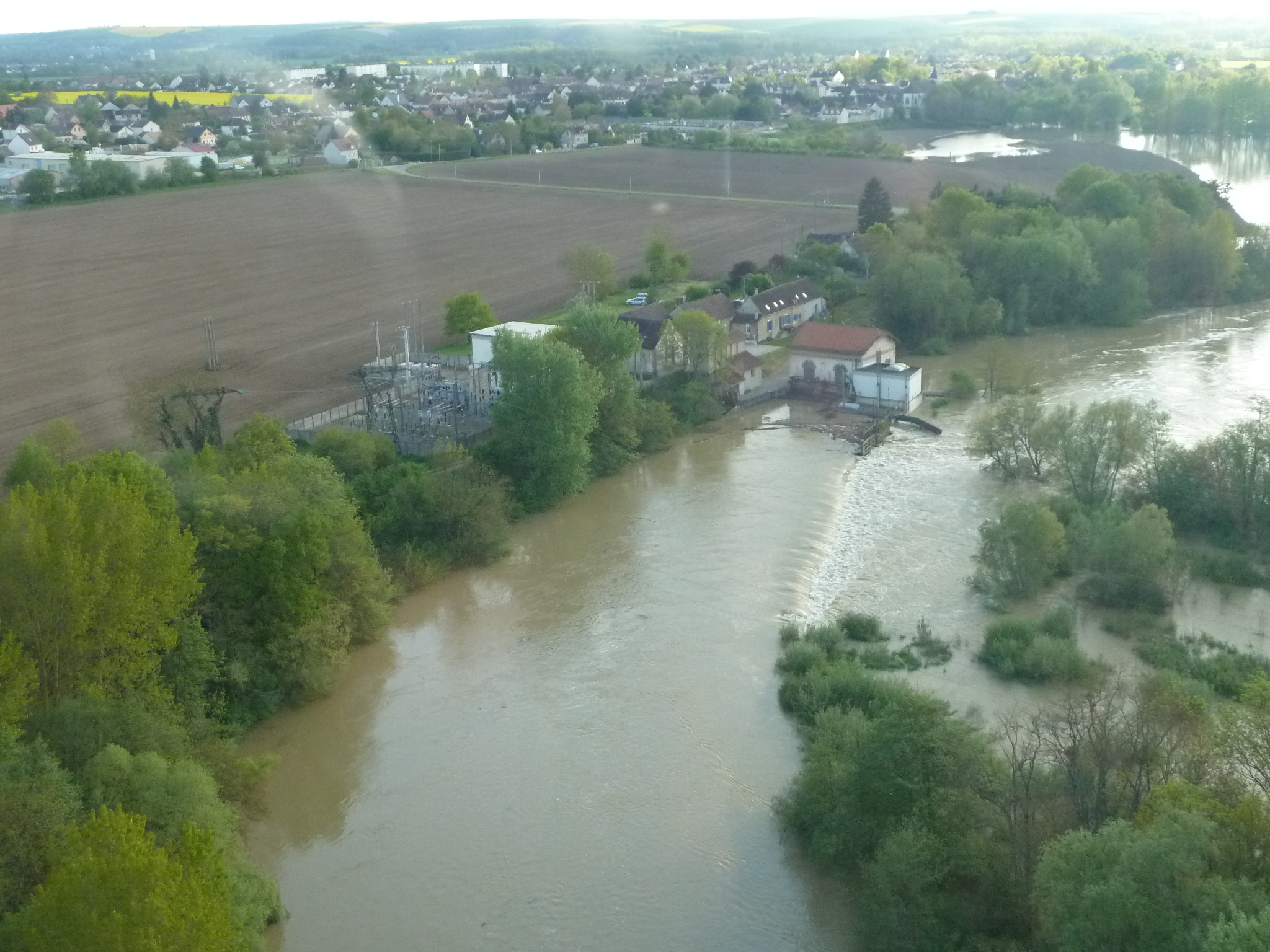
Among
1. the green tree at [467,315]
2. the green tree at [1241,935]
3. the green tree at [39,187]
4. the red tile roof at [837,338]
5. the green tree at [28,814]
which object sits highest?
the green tree at [39,187]

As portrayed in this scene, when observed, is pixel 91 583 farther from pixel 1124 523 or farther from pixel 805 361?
pixel 805 361

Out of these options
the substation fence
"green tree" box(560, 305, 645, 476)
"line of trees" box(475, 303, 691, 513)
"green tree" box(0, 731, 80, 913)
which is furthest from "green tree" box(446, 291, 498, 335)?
"green tree" box(0, 731, 80, 913)

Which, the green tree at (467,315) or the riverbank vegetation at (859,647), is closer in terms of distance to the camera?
the riverbank vegetation at (859,647)

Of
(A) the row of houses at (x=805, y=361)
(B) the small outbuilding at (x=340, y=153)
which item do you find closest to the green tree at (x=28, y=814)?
(A) the row of houses at (x=805, y=361)

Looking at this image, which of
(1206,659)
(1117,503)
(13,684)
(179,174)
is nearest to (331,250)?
(179,174)

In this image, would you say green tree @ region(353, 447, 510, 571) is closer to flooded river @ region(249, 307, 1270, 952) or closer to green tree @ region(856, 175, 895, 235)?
flooded river @ region(249, 307, 1270, 952)

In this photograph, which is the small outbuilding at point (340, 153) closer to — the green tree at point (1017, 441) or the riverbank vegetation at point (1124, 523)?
the riverbank vegetation at point (1124, 523)
